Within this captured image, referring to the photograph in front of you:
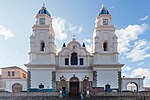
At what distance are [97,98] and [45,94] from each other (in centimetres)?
718

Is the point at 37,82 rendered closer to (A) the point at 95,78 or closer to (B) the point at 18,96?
(B) the point at 18,96

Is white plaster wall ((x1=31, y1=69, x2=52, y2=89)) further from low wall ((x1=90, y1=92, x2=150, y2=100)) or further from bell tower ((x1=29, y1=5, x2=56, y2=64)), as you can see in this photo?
low wall ((x1=90, y1=92, x2=150, y2=100))

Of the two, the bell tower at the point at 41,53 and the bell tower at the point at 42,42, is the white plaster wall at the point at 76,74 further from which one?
the bell tower at the point at 42,42

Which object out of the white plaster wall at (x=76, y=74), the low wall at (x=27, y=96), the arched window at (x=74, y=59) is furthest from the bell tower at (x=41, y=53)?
the low wall at (x=27, y=96)

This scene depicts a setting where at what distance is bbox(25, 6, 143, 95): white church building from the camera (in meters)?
41.3

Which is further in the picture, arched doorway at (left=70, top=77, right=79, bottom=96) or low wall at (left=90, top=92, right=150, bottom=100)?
arched doorway at (left=70, top=77, right=79, bottom=96)

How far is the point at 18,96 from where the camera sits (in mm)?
35750

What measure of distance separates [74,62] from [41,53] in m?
5.60

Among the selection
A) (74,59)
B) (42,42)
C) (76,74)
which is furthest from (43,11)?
(76,74)

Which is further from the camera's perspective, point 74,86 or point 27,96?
point 74,86

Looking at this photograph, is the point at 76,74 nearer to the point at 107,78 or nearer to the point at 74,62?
the point at 74,62

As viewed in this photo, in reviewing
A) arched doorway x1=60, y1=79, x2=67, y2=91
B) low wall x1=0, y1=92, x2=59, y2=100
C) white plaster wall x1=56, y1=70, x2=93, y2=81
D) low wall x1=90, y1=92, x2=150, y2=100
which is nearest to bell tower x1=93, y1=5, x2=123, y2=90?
white plaster wall x1=56, y1=70, x2=93, y2=81

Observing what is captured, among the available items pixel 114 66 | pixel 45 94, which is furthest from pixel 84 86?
pixel 45 94

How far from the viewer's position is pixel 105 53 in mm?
42531
